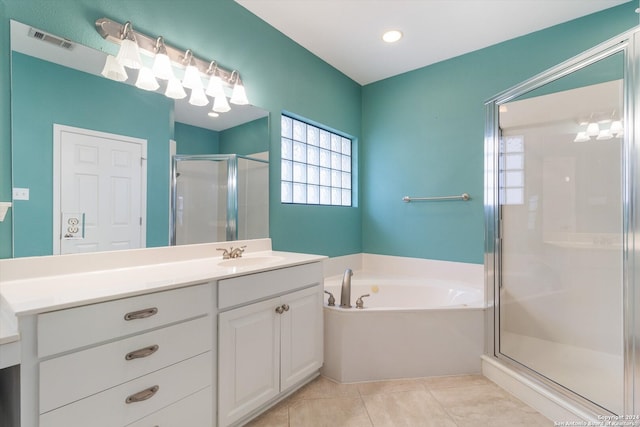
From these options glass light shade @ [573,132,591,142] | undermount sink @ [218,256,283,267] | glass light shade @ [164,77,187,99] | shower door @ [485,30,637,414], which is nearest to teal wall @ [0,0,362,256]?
glass light shade @ [164,77,187,99]

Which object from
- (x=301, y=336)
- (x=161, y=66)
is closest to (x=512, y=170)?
(x=301, y=336)

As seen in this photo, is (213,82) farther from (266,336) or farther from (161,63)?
(266,336)

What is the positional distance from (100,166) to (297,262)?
1053 millimetres

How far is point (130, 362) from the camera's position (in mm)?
997

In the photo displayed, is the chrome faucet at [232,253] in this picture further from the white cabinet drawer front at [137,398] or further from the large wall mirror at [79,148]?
the white cabinet drawer front at [137,398]

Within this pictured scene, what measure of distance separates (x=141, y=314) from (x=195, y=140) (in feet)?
3.67

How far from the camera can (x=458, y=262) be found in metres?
2.63

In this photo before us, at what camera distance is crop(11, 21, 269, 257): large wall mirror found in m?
1.20

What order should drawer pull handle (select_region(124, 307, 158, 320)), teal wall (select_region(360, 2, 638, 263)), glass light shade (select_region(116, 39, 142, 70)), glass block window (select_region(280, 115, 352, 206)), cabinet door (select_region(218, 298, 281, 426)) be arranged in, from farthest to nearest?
glass block window (select_region(280, 115, 352, 206)) → teal wall (select_region(360, 2, 638, 263)) → glass light shade (select_region(116, 39, 142, 70)) → cabinet door (select_region(218, 298, 281, 426)) → drawer pull handle (select_region(124, 307, 158, 320))

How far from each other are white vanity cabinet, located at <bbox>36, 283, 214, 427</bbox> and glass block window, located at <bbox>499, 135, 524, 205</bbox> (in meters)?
2.14

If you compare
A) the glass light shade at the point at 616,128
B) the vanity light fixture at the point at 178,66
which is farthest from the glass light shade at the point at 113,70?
the glass light shade at the point at 616,128

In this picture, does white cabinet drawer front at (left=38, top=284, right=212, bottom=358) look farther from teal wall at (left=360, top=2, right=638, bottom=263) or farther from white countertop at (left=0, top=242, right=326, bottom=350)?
teal wall at (left=360, top=2, right=638, bottom=263)

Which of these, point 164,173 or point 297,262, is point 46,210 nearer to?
point 164,173

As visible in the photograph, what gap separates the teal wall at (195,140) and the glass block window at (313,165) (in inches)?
27.5
